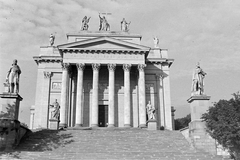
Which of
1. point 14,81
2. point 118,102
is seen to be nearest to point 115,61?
point 118,102

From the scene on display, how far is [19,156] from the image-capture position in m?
19.3

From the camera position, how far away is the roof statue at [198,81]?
24.6 m

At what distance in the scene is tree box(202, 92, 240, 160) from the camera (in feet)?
65.4

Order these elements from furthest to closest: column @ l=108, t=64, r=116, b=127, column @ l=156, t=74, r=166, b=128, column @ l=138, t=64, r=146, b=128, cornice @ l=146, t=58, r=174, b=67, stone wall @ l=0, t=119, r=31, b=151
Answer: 1. cornice @ l=146, t=58, r=174, b=67
2. column @ l=156, t=74, r=166, b=128
3. column @ l=138, t=64, r=146, b=128
4. column @ l=108, t=64, r=116, b=127
5. stone wall @ l=0, t=119, r=31, b=151

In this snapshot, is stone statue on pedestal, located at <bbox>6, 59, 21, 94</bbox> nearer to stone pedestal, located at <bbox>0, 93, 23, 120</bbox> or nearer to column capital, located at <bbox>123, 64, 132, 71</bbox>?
stone pedestal, located at <bbox>0, 93, 23, 120</bbox>

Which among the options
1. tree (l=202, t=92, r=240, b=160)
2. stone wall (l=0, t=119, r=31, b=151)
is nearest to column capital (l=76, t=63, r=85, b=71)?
stone wall (l=0, t=119, r=31, b=151)

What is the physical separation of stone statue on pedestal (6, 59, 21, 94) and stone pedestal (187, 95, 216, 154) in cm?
1537

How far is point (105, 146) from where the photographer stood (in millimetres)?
23422

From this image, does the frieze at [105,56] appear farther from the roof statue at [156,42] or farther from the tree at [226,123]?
the tree at [226,123]

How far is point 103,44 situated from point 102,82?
5.90 m

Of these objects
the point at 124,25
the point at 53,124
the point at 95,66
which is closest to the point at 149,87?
the point at 95,66

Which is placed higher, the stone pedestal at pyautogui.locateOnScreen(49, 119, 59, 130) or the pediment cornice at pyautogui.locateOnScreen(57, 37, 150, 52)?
the pediment cornice at pyautogui.locateOnScreen(57, 37, 150, 52)

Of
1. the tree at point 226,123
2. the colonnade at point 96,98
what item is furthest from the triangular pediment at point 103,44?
the tree at point 226,123

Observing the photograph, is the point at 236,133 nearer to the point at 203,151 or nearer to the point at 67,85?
the point at 203,151
